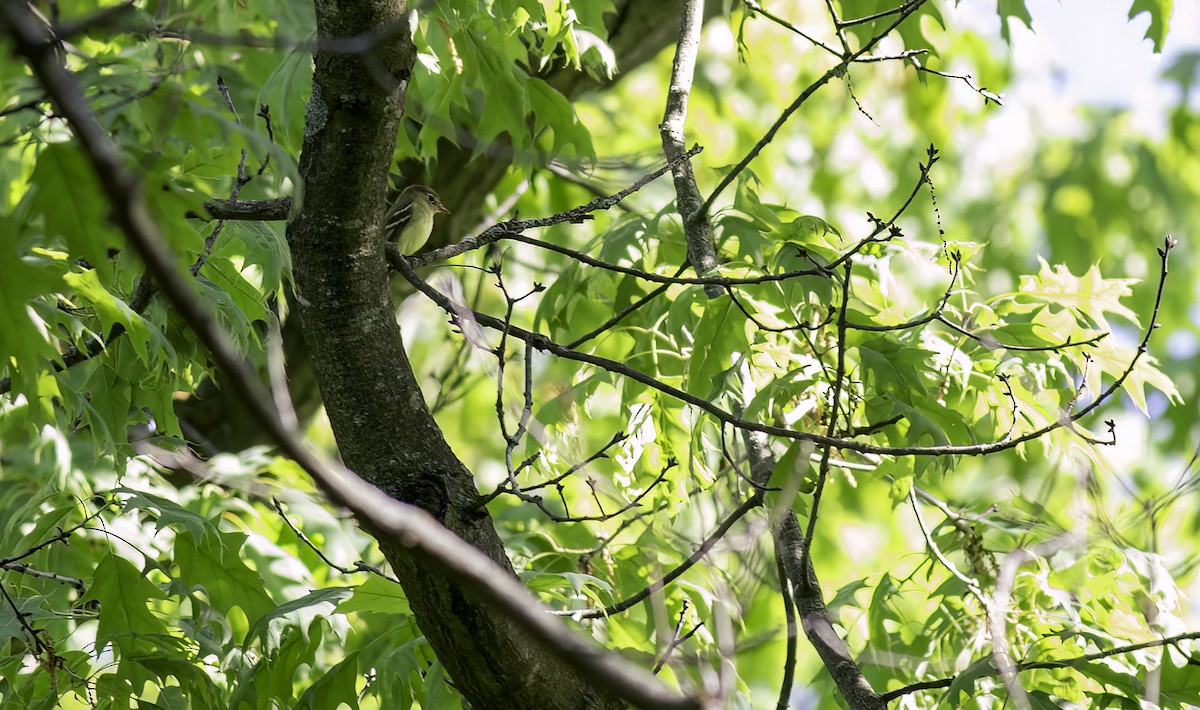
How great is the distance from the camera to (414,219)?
3.86 metres

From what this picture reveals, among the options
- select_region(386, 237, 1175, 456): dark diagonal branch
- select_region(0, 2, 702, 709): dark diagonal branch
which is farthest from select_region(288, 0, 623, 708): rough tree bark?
select_region(0, 2, 702, 709): dark diagonal branch

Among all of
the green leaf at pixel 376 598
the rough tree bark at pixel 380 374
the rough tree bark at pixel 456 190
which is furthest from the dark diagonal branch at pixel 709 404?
the rough tree bark at pixel 456 190

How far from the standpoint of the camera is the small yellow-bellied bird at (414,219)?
3844 mm

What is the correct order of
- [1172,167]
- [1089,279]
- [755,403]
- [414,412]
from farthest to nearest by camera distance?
1. [1172,167]
2. [1089,279]
3. [755,403]
4. [414,412]

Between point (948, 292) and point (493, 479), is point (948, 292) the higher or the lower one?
the lower one

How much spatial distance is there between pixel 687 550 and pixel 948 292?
0.93m

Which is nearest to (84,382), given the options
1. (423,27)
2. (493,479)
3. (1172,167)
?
(423,27)

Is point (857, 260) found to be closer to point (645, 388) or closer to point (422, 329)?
point (645, 388)

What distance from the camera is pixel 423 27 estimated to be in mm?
2801

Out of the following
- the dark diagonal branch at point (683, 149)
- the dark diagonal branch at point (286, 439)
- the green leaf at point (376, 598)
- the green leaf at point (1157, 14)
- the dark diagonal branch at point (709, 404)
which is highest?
the green leaf at point (1157, 14)

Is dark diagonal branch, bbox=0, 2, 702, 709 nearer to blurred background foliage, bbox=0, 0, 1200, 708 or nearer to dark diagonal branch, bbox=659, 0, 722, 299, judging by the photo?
blurred background foliage, bbox=0, 0, 1200, 708

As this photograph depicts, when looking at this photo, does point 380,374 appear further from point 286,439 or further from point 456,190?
point 456,190

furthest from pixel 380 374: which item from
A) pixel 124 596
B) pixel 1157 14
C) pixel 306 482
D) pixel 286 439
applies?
pixel 1157 14

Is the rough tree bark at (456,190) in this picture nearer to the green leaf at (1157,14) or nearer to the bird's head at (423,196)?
the bird's head at (423,196)
